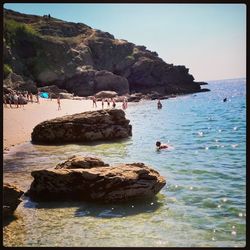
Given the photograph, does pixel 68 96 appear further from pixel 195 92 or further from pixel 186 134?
pixel 195 92

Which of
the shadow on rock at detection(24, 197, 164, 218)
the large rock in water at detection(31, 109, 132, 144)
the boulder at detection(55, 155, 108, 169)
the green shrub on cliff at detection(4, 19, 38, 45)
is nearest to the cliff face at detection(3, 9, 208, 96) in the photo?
the green shrub on cliff at detection(4, 19, 38, 45)

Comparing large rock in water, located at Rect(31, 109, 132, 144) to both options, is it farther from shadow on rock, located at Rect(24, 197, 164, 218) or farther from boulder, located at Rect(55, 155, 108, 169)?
shadow on rock, located at Rect(24, 197, 164, 218)

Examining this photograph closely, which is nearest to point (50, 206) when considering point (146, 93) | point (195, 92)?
point (146, 93)

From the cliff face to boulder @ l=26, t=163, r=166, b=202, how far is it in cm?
6406

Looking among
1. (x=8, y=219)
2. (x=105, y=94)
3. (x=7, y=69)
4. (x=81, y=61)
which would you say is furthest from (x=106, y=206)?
(x=81, y=61)

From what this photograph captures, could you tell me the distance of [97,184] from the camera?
11.2m

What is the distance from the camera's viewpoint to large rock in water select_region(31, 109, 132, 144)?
23.9m

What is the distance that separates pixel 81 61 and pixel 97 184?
79.2m

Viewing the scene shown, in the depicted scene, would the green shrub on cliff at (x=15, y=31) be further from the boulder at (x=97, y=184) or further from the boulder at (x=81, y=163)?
the boulder at (x=97, y=184)

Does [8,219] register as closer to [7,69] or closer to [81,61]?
[7,69]

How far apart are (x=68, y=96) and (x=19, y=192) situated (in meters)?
60.5

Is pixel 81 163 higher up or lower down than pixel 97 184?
higher up

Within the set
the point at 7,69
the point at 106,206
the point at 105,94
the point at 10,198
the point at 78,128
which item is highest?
the point at 7,69

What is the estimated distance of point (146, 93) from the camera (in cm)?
9181
